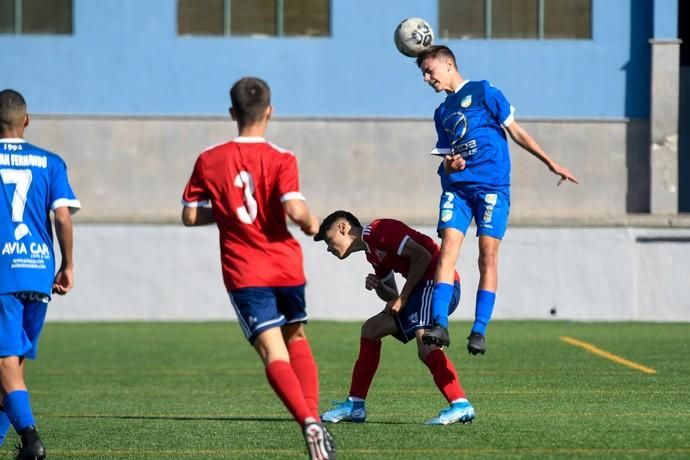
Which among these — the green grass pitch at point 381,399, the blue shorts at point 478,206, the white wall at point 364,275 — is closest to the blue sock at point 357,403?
the green grass pitch at point 381,399

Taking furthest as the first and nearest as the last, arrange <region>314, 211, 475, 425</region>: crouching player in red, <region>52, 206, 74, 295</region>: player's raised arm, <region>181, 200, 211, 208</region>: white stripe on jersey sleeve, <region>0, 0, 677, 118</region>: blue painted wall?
<region>0, 0, 677, 118</region>: blue painted wall
<region>314, 211, 475, 425</region>: crouching player in red
<region>52, 206, 74, 295</region>: player's raised arm
<region>181, 200, 211, 208</region>: white stripe on jersey sleeve

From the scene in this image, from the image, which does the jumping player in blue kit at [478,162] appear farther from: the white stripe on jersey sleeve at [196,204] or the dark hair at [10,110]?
the dark hair at [10,110]

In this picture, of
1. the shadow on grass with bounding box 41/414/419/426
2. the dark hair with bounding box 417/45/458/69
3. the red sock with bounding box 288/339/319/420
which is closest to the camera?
the red sock with bounding box 288/339/319/420

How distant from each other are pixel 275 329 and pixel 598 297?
15.8 metres

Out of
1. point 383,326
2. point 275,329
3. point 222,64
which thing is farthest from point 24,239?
point 222,64

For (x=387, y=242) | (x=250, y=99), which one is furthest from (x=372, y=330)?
(x=250, y=99)

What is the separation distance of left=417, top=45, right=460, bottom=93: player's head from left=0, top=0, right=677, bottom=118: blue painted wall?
697 inches

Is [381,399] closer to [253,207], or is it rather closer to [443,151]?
[443,151]

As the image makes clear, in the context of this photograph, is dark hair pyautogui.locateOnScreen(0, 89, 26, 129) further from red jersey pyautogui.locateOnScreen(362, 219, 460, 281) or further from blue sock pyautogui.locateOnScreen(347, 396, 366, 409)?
blue sock pyautogui.locateOnScreen(347, 396, 366, 409)

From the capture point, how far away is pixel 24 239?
7.62 metres

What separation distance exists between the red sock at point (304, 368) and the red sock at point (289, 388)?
349 mm

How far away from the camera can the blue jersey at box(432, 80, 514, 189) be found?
9648 mm

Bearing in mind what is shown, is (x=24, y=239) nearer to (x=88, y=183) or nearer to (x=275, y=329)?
(x=275, y=329)

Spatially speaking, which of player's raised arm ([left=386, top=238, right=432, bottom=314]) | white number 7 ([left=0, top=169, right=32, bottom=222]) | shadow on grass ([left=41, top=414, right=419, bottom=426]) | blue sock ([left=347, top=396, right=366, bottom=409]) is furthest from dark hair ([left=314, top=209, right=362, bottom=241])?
white number 7 ([left=0, top=169, right=32, bottom=222])
